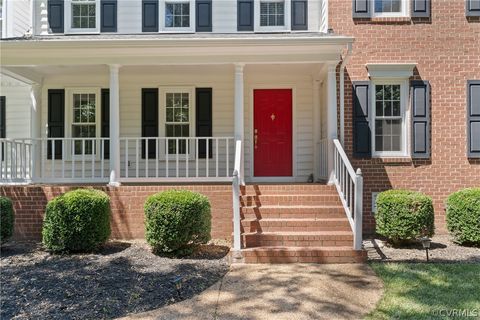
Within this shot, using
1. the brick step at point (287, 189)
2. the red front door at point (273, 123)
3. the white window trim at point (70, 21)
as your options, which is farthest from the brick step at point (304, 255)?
the white window trim at point (70, 21)

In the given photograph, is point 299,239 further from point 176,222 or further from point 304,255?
point 176,222

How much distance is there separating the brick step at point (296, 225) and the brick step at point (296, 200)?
0.53m

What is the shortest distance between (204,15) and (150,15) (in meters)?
1.28

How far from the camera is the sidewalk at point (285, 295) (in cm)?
464

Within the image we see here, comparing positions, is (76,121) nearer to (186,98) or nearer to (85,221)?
(186,98)

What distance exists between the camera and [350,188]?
714 centimetres

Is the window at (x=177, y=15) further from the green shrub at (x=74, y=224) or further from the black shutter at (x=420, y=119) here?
the black shutter at (x=420, y=119)

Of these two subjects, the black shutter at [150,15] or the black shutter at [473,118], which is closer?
the black shutter at [473,118]

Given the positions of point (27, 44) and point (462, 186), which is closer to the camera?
point (27, 44)

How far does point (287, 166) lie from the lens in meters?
9.91

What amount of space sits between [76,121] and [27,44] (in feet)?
7.75

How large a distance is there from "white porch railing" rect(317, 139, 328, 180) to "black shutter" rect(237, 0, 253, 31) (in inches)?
126

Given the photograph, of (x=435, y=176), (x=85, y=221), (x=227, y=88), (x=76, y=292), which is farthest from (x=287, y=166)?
(x=76, y=292)

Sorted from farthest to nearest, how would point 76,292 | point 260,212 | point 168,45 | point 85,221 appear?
point 168,45 → point 260,212 → point 85,221 → point 76,292
